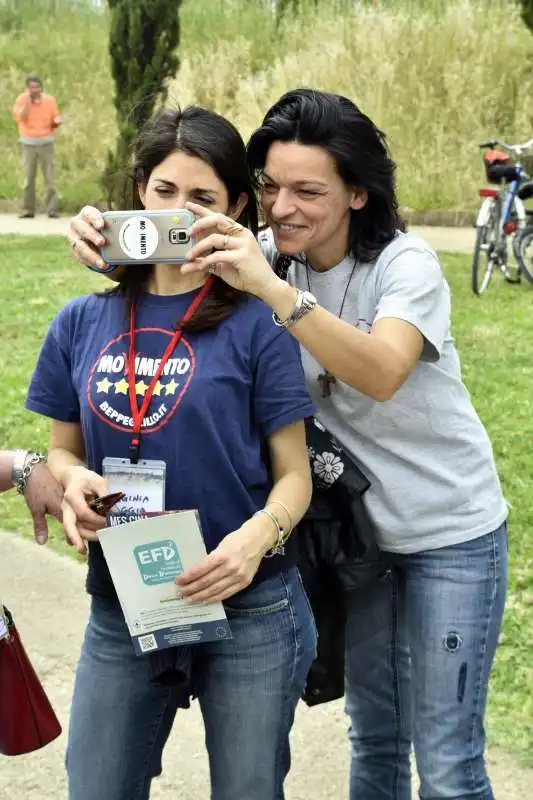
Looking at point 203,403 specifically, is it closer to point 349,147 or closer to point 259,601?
point 259,601

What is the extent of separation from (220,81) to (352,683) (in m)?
16.2

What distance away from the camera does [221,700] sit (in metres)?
1.98

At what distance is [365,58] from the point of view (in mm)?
16312

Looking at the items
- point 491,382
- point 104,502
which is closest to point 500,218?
point 491,382

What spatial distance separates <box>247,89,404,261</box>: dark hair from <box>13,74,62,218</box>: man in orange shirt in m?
13.5

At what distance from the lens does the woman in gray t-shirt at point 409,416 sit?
2131 mm

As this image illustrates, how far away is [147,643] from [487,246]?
26.9 ft

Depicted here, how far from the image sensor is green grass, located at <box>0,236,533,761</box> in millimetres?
3707

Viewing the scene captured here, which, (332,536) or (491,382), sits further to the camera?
(491,382)

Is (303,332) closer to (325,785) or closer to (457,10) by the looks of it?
(325,785)

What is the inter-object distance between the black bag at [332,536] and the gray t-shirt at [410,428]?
0.16 feet

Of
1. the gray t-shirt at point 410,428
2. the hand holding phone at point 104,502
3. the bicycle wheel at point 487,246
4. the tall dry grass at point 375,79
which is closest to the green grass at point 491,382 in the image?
the bicycle wheel at point 487,246

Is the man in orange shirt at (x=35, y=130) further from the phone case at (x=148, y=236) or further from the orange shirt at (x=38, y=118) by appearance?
the phone case at (x=148, y=236)

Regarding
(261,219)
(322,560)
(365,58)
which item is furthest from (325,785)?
(365,58)
